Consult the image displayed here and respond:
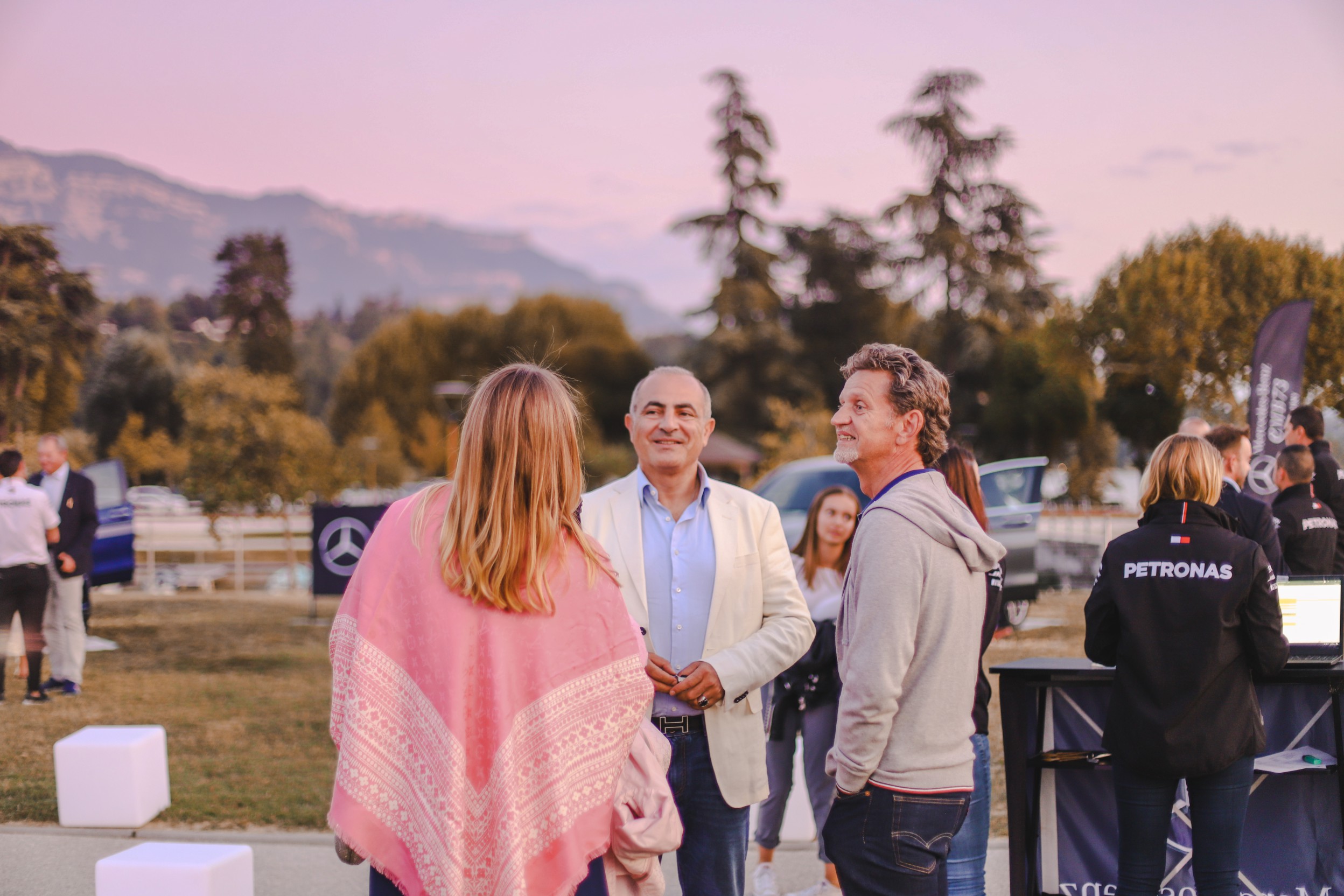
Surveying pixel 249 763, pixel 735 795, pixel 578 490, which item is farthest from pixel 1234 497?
pixel 249 763

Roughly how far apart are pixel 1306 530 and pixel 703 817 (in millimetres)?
4148

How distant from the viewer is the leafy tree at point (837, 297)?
36.5 m

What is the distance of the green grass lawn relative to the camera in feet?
17.0

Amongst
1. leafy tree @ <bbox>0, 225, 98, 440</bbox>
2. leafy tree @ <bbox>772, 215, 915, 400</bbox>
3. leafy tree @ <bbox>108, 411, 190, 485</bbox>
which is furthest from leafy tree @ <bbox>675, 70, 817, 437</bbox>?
leafy tree @ <bbox>0, 225, 98, 440</bbox>

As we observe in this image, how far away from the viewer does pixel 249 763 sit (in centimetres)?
599

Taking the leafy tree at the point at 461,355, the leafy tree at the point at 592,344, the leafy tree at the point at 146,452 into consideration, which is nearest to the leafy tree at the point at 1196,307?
the leafy tree at the point at 146,452

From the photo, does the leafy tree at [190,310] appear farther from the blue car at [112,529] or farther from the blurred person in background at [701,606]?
the blurred person in background at [701,606]

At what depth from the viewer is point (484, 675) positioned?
6.01ft

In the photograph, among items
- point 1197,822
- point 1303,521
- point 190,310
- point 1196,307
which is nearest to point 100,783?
point 1197,822

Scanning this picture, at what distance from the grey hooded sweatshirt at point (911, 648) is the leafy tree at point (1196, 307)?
1880cm

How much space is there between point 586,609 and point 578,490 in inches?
9.5

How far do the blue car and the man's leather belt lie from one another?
801 cm

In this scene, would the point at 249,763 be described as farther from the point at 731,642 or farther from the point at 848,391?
the point at 848,391

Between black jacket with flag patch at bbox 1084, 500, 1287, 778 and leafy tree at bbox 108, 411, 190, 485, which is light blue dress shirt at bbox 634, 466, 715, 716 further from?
leafy tree at bbox 108, 411, 190, 485
